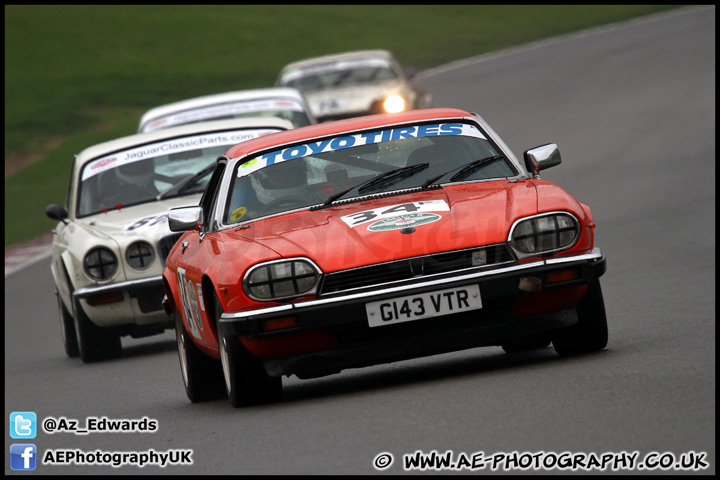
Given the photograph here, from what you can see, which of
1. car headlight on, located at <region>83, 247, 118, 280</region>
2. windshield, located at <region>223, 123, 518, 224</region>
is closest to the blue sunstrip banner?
windshield, located at <region>223, 123, 518, 224</region>

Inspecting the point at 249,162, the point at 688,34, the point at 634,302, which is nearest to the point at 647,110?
the point at 688,34

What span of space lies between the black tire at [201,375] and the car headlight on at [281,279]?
1.32 metres

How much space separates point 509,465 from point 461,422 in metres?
0.92

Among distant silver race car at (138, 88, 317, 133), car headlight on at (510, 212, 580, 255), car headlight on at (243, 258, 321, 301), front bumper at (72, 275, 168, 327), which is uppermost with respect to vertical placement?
distant silver race car at (138, 88, 317, 133)

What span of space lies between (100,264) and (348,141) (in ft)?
12.0

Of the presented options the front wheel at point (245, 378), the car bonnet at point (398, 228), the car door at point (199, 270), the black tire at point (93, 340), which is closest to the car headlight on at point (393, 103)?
the black tire at point (93, 340)

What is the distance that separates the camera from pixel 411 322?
22.5 ft

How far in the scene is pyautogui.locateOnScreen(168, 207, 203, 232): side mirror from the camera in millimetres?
8102

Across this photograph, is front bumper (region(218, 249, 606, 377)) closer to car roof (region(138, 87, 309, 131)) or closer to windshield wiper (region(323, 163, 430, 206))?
windshield wiper (region(323, 163, 430, 206))

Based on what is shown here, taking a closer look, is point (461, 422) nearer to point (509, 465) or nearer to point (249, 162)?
point (509, 465)

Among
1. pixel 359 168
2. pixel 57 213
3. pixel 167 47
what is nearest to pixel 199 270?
pixel 359 168

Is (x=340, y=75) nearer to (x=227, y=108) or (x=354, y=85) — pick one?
(x=354, y=85)

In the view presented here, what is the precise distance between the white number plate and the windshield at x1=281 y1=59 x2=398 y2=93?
16.8 meters

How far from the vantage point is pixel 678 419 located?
5414 mm
